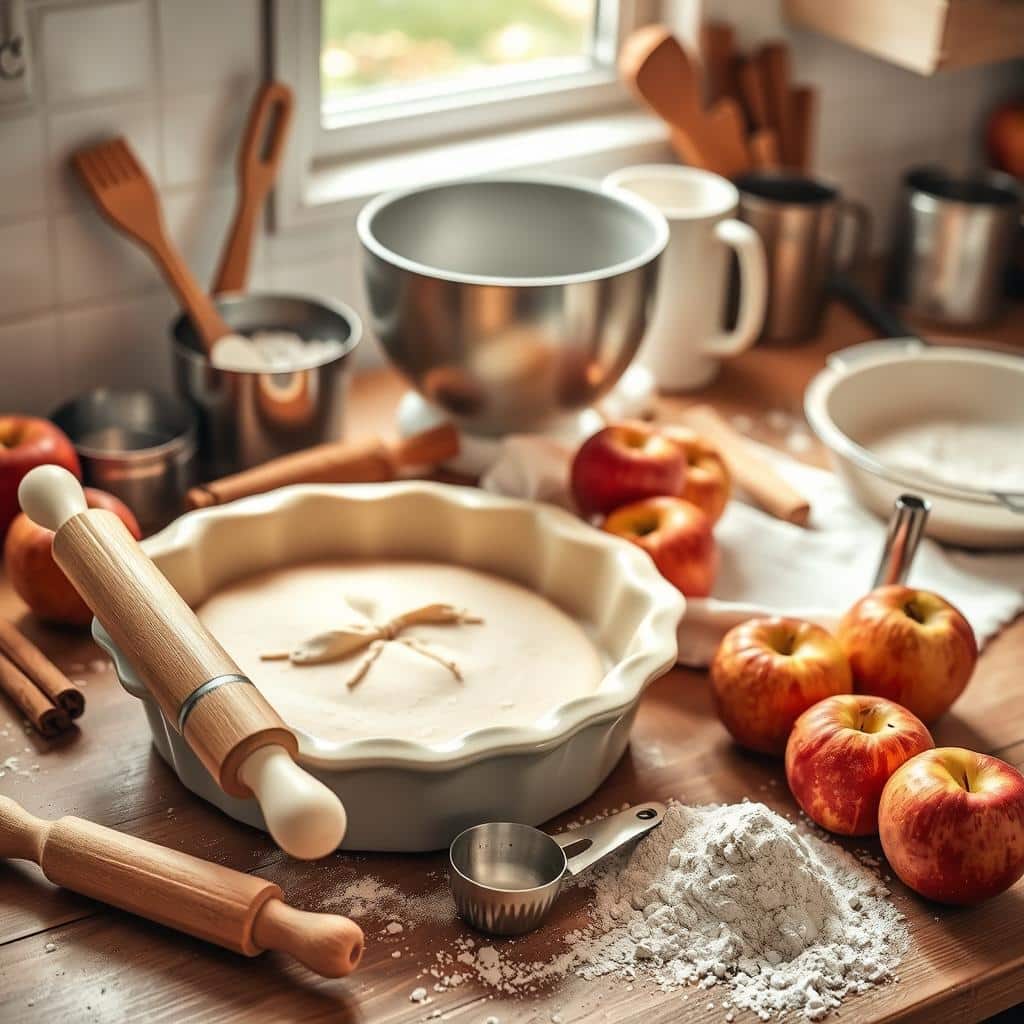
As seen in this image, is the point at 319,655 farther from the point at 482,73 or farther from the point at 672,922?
the point at 482,73

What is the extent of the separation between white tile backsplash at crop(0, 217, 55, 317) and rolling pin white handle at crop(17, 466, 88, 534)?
1.15 ft

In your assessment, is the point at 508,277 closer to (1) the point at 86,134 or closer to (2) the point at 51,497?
(1) the point at 86,134

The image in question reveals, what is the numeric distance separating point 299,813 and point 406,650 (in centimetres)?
27

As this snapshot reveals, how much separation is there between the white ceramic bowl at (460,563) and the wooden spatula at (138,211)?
21 centimetres

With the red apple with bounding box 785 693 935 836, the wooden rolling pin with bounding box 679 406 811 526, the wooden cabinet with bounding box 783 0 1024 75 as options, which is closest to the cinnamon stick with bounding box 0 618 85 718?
the red apple with bounding box 785 693 935 836

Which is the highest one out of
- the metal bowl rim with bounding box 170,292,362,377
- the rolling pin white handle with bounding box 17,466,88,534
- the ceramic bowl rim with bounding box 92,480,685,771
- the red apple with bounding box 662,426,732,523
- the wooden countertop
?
the rolling pin white handle with bounding box 17,466,88,534

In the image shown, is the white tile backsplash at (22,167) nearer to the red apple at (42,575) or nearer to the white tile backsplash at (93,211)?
the white tile backsplash at (93,211)

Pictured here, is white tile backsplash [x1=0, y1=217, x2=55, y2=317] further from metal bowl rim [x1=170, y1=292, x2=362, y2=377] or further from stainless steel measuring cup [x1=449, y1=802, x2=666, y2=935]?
stainless steel measuring cup [x1=449, y1=802, x2=666, y2=935]

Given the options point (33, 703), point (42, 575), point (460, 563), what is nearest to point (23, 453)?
point (42, 575)

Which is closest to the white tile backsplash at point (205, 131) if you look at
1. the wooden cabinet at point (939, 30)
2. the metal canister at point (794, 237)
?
the metal canister at point (794, 237)

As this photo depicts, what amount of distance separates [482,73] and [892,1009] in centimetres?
105

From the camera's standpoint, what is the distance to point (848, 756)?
0.88m

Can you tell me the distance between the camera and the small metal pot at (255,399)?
3.88ft

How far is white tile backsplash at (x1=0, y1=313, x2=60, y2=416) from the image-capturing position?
1228mm
